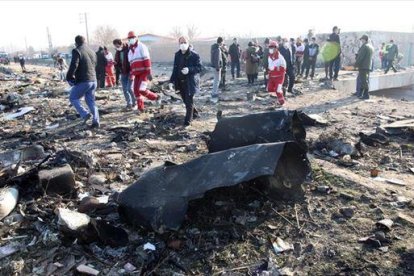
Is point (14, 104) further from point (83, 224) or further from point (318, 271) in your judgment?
point (318, 271)

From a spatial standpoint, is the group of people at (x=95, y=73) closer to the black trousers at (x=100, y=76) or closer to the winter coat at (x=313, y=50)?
the black trousers at (x=100, y=76)

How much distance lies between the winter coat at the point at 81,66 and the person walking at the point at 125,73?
1.64 meters

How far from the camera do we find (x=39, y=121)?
8.60 metres

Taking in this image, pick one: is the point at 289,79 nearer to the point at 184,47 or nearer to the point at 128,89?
the point at 128,89

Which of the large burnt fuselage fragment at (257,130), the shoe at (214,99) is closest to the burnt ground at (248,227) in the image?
the large burnt fuselage fragment at (257,130)

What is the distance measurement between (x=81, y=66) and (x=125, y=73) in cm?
192

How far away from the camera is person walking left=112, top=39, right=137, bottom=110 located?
8680 millimetres

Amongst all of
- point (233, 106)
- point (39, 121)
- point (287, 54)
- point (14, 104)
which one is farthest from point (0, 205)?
point (287, 54)

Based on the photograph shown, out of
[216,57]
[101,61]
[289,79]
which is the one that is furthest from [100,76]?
[289,79]

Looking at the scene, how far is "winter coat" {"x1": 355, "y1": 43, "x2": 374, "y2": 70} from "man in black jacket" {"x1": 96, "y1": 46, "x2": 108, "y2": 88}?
803 cm

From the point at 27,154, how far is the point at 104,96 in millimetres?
5958

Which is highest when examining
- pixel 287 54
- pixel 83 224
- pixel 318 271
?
pixel 287 54

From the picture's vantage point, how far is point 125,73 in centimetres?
872

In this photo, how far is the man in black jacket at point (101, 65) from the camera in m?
12.7
